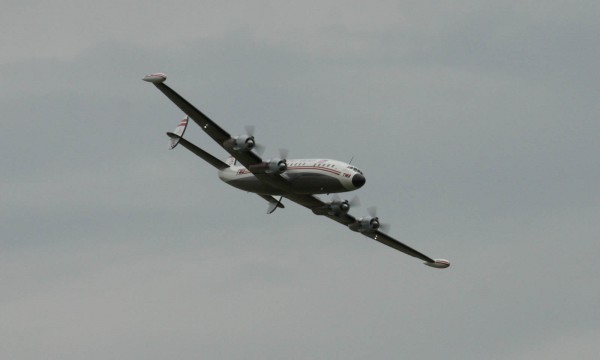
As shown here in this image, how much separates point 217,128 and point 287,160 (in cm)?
674

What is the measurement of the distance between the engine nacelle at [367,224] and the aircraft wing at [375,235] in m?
0.41

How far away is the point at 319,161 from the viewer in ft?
263

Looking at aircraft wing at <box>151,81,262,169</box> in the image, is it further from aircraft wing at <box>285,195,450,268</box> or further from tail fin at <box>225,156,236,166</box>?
tail fin at <box>225,156,236,166</box>

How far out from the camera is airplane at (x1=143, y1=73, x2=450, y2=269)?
258 ft

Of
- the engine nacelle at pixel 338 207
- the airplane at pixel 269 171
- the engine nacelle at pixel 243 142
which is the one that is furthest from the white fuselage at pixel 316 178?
the engine nacelle at pixel 338 207

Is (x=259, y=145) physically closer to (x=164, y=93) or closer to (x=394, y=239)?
(x=164, y=93)

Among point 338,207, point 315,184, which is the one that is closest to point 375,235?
point 338,207

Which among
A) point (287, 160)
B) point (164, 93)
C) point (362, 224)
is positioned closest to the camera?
point (164, 93)

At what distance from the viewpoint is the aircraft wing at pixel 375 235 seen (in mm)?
85812

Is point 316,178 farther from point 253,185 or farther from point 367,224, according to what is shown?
point 367,224

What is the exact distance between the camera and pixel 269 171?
79750mm

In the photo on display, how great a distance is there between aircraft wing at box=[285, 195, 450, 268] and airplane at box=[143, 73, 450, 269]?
81 mm

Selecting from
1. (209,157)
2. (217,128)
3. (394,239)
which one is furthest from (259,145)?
(394,239)

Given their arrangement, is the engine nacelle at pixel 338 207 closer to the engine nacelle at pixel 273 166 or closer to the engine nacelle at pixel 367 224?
the engine nacelle at pixel 367 224
